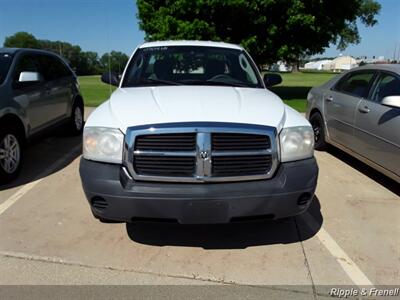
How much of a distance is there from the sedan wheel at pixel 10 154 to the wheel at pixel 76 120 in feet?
8.33

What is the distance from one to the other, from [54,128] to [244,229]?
13.9ft

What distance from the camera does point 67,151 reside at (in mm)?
7137

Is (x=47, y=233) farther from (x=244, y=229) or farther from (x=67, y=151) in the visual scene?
(x=67, y=151)

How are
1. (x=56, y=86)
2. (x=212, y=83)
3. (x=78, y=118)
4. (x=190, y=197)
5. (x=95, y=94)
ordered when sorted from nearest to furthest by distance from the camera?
(x=190, y=197), (x=212, y=83), (x=56, y=86), (x=78, y=118), (x=95, y=94)

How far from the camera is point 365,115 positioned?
5520 millimetres

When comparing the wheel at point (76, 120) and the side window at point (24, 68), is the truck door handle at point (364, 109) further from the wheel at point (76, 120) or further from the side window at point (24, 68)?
the wheel at point (76, 120)

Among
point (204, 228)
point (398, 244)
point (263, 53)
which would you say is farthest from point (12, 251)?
point (263, 53)

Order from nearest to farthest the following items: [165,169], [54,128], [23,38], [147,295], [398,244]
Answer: [147,295] < [165,169] < [398,244] < [54,128] < [23,38]

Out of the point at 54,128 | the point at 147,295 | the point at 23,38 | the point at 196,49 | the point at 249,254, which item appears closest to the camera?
the point at 147,295

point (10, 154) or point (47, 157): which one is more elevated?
point (10, 154)

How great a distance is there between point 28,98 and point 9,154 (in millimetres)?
1013

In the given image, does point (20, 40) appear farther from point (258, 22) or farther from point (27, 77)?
point (27, 77)

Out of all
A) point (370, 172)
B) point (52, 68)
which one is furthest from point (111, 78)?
point (370, 172)

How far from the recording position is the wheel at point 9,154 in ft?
16.8
